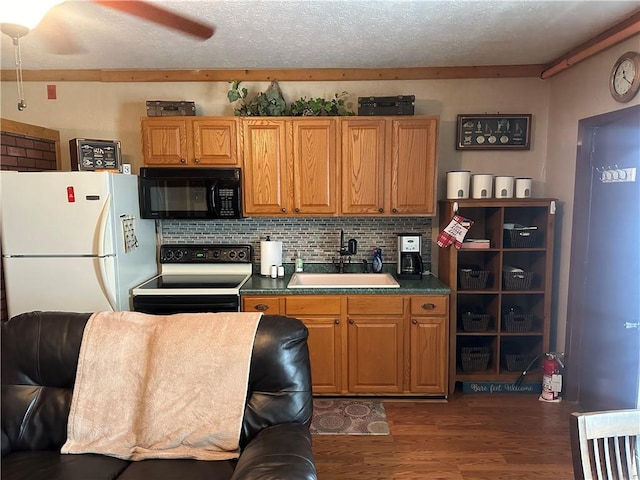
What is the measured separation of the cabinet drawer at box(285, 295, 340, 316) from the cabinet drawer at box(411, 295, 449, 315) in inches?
21.4

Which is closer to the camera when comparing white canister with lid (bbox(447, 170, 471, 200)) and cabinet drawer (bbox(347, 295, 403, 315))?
cabinet drawer (bbox(347, 295, 403, 315))

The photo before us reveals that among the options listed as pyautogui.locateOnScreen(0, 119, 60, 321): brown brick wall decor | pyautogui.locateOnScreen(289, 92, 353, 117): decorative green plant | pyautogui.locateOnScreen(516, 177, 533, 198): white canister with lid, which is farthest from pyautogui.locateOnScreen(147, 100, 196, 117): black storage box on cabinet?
pyautogui.locateOnScreen(516, 177, 533, 198): white canister with lid

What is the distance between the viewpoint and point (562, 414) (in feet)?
9.34

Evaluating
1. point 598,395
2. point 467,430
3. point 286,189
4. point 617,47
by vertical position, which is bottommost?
point 467,430

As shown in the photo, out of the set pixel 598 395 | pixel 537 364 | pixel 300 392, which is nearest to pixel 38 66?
pixel 300 392

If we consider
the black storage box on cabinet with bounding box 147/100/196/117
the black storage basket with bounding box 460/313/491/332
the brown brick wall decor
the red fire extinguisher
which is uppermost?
the black storage box on cabinet with bounding box 147/100/196/117

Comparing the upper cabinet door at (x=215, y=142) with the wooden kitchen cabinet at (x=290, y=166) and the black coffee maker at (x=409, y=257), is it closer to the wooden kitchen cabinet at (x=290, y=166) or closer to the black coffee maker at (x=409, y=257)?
the wooden kitchen cabinet at (x=290, y=166)

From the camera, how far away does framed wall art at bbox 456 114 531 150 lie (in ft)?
10.9

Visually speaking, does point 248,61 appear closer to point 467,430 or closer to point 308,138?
point 308,138

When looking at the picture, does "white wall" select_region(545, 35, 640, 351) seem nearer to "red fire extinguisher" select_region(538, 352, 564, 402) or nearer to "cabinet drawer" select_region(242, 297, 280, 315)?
"red fire extinguisher" select_region(538, 352, 564, 402)

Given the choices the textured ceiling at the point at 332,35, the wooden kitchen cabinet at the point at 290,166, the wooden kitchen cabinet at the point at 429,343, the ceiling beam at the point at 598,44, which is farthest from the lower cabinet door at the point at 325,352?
the ceiling beam at the point at 598,44

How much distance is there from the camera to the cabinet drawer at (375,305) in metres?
2.94

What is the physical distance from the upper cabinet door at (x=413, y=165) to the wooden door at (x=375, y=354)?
840 mm

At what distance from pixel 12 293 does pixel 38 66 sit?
174 cm
